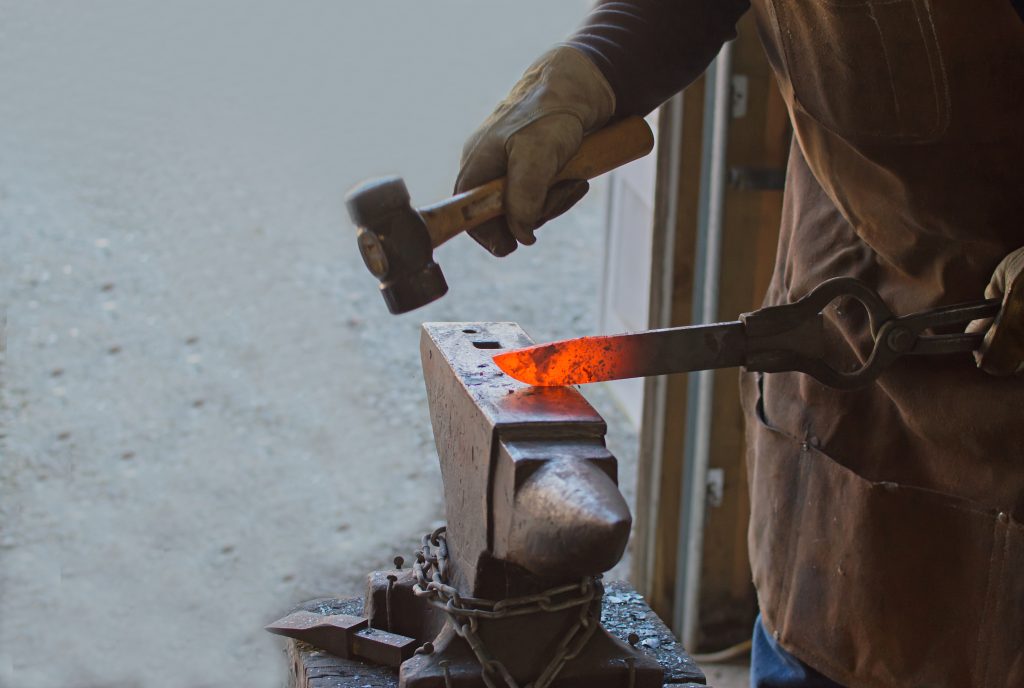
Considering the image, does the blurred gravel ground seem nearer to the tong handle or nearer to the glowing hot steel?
the glowing hot steel

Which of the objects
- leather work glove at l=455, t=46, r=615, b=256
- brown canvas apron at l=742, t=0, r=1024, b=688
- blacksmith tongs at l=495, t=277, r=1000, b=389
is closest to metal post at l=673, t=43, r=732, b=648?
brown canvas apron at l=742, t=0, r=1024, b=688

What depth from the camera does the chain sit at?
48.9 inches

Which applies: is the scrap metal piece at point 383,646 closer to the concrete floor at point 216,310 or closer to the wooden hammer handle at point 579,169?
the wooden hammer handle at point 579,169

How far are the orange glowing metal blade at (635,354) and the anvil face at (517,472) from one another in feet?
A: 0.11

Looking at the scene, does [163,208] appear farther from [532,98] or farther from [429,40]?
[532,98]

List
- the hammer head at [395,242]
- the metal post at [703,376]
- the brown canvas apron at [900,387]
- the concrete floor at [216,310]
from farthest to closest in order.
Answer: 1. the concrete floor at [216,310]
2. the metal post at [703,376]
3. the brown canvas apron at [900,387]
4. the hammer head at [395,242]

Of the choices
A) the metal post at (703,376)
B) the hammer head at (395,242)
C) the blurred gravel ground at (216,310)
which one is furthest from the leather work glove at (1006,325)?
the blurred gravel ground at (216,310)

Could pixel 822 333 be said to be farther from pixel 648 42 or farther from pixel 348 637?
pixel 348 637

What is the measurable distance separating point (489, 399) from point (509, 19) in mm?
7093

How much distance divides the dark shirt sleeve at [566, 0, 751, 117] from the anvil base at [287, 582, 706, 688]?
66cm

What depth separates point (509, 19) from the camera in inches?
314

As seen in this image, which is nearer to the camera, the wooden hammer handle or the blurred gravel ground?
the wooden hammer handle

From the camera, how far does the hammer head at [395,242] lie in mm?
1213

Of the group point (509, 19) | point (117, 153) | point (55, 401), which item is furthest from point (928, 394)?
point (509, 19)
